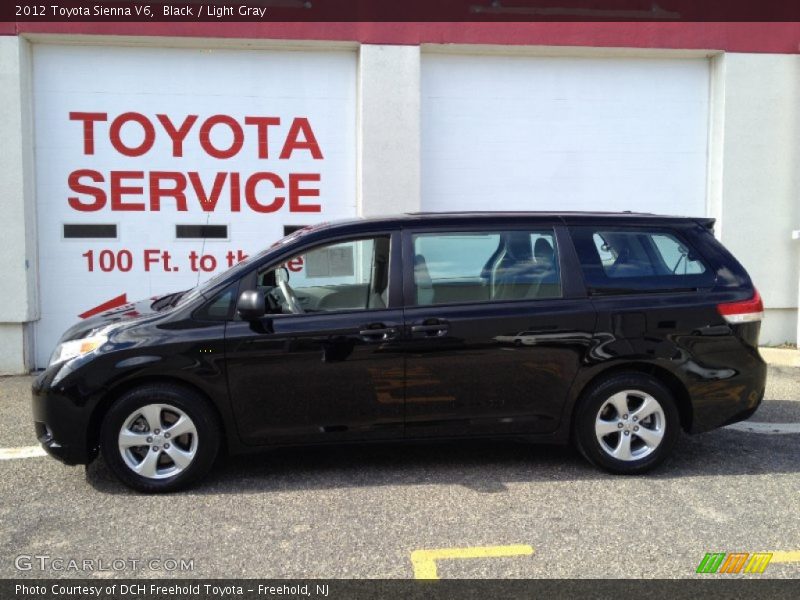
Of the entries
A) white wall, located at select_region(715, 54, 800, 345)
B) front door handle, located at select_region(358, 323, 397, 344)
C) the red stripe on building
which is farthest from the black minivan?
white wall, located at select_region(715, 54, 800, 345)

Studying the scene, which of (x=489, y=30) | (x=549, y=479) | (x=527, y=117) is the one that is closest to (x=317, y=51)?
(x=489, y=30)

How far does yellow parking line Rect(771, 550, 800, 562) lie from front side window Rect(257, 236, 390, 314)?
8.28 ft

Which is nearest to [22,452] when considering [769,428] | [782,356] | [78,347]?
[78,347]

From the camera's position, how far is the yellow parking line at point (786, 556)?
11.8 ft

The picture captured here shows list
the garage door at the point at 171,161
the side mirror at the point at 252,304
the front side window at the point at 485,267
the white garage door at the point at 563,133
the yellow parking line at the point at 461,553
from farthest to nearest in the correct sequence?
1. the white garage door at the point at 563,133
2. the garage door at the point at 171,161
3. the front side window at the point at 485,267
4. the side mirror at the point at 252,304
5. the yellow parking line at the point at 461,553

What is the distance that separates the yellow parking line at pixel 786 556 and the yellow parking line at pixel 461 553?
1.20 metres

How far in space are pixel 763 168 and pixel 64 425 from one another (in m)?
8.37

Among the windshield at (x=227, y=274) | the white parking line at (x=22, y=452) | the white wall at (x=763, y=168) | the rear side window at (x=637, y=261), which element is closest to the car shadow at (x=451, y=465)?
the white parking line at (x=22, y=452)

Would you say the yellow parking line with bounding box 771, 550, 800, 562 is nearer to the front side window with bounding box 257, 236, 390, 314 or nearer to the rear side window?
the rear side window

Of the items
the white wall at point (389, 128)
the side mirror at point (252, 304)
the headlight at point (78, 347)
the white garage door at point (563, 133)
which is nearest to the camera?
the side mirror at point (252, 304)

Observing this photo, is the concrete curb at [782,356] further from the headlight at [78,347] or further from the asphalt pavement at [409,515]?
the headlight at [78,347]

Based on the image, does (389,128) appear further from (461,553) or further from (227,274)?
(461,553)

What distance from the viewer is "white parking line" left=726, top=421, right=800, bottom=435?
5.87m
